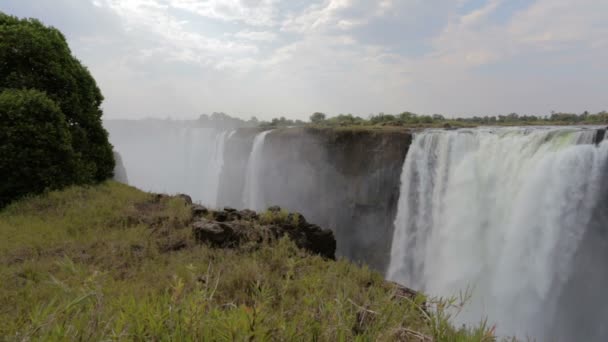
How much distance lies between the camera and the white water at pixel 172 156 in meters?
33.9

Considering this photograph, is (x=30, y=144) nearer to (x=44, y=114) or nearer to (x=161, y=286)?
(x=44, y=114)

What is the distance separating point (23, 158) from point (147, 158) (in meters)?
54.7

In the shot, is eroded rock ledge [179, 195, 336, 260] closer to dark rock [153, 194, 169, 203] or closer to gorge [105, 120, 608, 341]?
dark rock [153, 194, 169, 203]

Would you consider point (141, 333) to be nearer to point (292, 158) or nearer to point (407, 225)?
point (407, 225)

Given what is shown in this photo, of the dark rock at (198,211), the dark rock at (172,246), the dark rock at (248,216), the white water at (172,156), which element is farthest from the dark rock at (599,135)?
the white water at (172,156)

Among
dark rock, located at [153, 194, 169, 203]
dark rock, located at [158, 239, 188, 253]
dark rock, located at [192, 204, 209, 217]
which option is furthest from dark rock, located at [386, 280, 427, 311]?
dark rock, located at [153, 194, 169, 203]

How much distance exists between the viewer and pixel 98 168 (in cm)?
970

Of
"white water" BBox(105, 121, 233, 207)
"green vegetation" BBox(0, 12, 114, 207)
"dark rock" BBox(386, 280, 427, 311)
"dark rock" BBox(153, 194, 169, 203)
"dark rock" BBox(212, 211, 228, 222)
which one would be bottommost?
"white water" BBox(105, 121, 233, 207)

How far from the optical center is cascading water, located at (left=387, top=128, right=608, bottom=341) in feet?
28.6

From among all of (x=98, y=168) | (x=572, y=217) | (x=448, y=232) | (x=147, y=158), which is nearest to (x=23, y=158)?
(x=98, y=168)

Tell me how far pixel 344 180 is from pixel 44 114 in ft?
48.0

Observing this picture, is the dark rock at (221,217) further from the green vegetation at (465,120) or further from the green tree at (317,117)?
the green tree at (317,117)

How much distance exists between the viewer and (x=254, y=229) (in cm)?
509

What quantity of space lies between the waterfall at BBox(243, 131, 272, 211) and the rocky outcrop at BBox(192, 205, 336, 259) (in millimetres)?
16932
